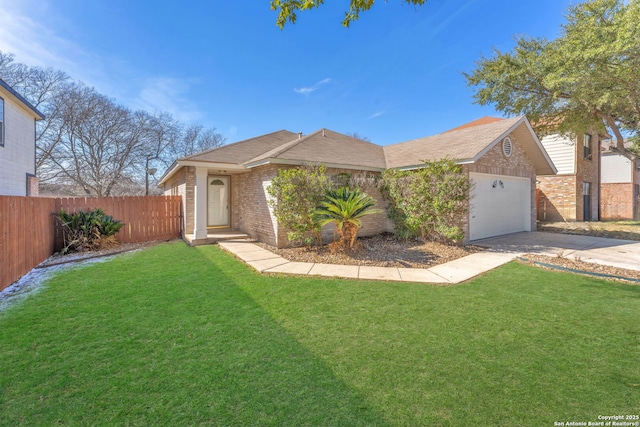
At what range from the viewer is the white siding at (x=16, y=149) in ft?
32.2

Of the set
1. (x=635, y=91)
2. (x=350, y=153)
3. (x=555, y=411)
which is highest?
(x=635, y=91)

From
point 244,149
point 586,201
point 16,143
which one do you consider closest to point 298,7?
point 244,149

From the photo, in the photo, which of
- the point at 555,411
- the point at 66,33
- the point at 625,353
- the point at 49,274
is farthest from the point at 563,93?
the point at 66,33

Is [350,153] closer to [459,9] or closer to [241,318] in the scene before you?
[459,9]

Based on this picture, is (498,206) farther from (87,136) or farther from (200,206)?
(87,136)

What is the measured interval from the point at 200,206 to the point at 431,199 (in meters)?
7.67

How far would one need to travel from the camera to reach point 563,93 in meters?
10.2

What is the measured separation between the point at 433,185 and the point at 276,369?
7.53 metres

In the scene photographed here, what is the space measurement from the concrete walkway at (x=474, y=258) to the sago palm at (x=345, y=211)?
1.40 m

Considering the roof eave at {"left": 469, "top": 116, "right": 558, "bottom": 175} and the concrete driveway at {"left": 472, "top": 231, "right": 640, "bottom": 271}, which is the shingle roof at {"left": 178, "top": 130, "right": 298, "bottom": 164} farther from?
the concrete driveway at {"left": 472, "top": 231, "right": 640, "bottom": 271}

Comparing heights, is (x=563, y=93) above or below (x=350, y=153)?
above

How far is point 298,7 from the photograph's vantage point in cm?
473

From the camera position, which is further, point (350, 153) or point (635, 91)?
point (350, 153)

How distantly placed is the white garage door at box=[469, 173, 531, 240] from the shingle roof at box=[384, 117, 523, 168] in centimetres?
104
